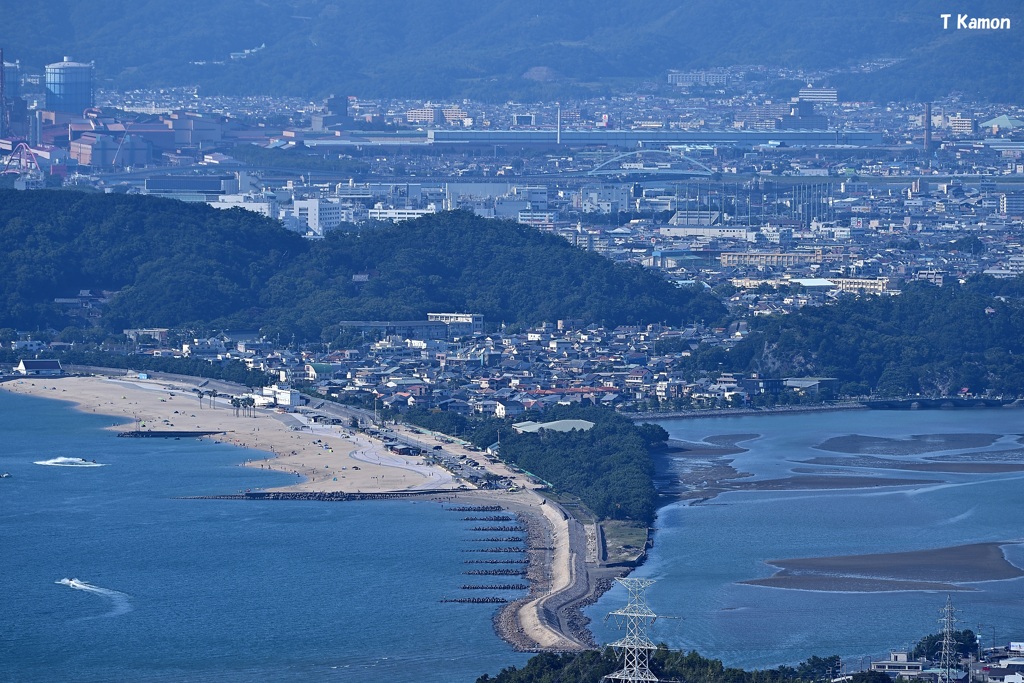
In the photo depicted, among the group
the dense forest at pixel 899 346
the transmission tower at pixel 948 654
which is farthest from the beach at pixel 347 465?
the dense forest at pixel 899 346

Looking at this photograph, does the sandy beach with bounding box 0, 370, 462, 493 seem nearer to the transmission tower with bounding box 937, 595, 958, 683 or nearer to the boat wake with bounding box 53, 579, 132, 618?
the boat wake with bounding box 53, 579, 132, 618

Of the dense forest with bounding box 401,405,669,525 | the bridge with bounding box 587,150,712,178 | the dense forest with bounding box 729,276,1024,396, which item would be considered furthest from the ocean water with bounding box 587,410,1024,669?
the bridge with bounding box 587,150,712,178

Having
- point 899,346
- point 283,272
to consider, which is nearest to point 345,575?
point 899,346

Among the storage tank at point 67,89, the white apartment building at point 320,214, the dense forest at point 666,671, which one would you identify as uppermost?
the storage tank at point 67,89

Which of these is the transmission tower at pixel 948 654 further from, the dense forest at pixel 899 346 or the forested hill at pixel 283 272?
the forested hill at pixel 283 272

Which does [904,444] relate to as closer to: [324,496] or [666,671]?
[324,496]

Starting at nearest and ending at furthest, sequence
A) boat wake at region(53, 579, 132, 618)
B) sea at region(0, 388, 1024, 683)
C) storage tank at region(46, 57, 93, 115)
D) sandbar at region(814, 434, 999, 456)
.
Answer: sea at region(0, 388, 1024, 683)
boat wake at region(53, 579, 132, 618)
sandbar at region(814, 434, 999, 456)
storage tank at region(46, 57, 93, 115)
